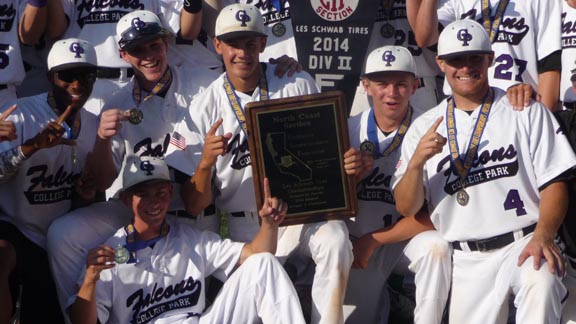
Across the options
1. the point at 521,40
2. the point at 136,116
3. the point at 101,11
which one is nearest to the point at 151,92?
the point at 136,116

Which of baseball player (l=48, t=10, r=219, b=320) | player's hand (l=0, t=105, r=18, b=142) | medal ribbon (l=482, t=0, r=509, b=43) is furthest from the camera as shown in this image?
medal ribbon (l=482, t=0, r=509, b=43)

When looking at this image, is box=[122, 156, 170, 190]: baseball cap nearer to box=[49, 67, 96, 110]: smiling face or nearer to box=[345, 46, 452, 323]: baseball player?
box=[49, 67, 96, 110]: smiling face

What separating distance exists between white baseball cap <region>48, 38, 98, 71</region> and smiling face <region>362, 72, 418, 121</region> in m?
2.05

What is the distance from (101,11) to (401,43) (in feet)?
8.17

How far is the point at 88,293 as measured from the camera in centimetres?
712

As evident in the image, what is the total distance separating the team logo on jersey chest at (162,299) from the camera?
743 cm

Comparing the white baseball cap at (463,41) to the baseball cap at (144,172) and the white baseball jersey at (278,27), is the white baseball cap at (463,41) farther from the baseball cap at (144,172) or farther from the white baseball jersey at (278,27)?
the baseball cap at (144,172)

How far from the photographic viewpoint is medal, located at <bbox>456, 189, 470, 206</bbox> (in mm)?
7582

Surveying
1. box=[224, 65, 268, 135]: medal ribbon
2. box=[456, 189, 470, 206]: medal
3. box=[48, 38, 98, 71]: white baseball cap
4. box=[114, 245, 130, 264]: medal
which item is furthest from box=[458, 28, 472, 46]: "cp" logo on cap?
box=[114, 245, 130, 264]: medal

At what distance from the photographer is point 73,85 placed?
779cm

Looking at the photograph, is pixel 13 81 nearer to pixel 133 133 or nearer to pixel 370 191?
pixel 133 133

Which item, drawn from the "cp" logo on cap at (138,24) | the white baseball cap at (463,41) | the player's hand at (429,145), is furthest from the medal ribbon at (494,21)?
the "cp" logo on cap at (138,24)

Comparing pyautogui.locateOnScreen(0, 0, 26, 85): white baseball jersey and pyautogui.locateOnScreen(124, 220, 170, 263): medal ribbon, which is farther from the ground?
pyautogui.locateOnScreen(0, 0, 26, 85): white baseball jersey

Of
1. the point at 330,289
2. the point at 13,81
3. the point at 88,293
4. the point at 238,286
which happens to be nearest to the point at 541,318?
the point at 330,289
